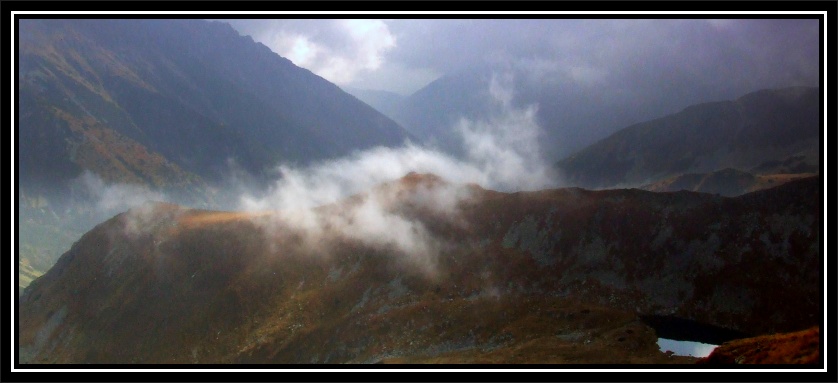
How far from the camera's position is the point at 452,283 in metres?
73.0

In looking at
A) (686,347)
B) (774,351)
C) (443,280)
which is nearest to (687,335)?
(686,347)

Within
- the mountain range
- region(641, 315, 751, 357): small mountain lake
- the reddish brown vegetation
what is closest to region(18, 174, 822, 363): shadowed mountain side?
the mountain range

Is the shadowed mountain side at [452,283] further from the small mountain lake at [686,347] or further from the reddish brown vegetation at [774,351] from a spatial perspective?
the reddish brown vegetation at [774,351]

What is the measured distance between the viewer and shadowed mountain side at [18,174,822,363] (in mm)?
58906

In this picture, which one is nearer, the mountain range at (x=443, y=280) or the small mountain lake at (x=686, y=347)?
the small mountain lake at (x=686, y=347)

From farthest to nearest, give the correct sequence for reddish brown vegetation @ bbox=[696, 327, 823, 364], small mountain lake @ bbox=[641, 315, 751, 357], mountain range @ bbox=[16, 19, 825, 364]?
mountain range @ bbox=[16, 19, 825, 364] < small mountain lake @ bbox=[641, 315, 751, 357] < reddish brown vegetation @ bbox=[696, 327, 823, 364]

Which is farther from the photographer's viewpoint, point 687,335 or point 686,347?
point 687,335

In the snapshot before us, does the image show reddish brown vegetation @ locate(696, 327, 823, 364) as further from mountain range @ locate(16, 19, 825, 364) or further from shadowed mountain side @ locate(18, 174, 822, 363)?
shadowed mountain side @ locate(18, 174, 822, 363)

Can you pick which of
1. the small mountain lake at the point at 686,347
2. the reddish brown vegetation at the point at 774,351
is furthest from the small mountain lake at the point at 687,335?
the reddish brown vegetation at the point at 774,351

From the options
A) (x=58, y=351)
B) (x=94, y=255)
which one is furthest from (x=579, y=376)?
(x=94, y=255)

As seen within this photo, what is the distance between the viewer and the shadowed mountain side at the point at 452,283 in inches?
2319

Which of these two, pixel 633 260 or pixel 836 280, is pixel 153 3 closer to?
pixel 836 280

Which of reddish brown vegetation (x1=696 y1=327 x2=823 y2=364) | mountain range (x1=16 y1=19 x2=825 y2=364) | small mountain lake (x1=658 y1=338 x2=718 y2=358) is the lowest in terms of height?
small mountain lake (x1=658 y1=338 x2=718 y2=358)

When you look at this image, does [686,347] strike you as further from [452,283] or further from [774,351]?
[452,283]
